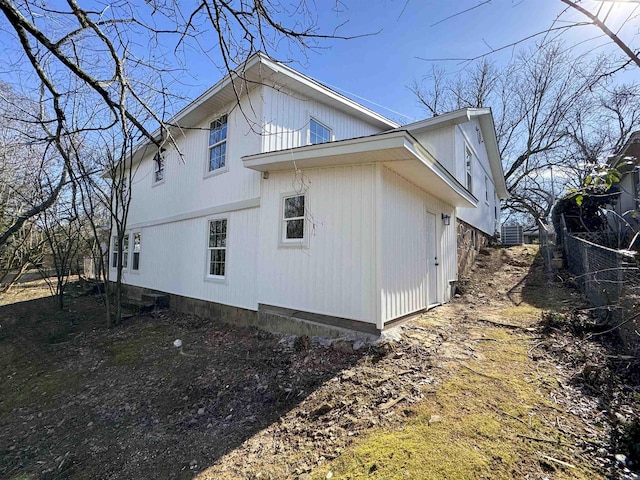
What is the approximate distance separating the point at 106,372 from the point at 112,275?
1056 centimetres

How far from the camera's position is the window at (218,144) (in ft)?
26.5

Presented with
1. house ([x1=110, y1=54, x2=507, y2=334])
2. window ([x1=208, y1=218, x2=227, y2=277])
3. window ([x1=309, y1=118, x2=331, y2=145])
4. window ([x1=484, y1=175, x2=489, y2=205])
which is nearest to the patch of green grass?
house ([x1=110, y1=54, x2=507, y2=334])

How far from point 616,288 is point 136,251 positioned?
46.5 feet

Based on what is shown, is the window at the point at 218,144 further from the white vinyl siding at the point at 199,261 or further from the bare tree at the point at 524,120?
the bare tree at the point at 524,120

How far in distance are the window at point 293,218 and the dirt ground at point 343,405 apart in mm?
1992

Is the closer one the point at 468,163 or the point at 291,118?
the point at 291,118

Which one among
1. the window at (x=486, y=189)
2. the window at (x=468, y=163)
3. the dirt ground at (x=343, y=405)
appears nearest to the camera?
the dirt ground at (x=343, y=405)

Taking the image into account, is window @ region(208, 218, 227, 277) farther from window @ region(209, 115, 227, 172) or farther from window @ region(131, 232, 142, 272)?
window @ region(131, 232, 142, 272)

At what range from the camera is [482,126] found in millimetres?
11633

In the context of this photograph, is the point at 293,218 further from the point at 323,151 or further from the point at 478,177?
the point at 478,177

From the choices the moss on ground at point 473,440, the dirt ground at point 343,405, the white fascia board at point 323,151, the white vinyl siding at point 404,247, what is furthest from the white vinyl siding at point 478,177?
the moss on ground at point 473,440

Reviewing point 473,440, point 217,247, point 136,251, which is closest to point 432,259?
point 473,440

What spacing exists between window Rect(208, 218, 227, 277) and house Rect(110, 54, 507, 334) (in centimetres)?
3

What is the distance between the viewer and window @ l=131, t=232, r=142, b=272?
1195 centimetres
